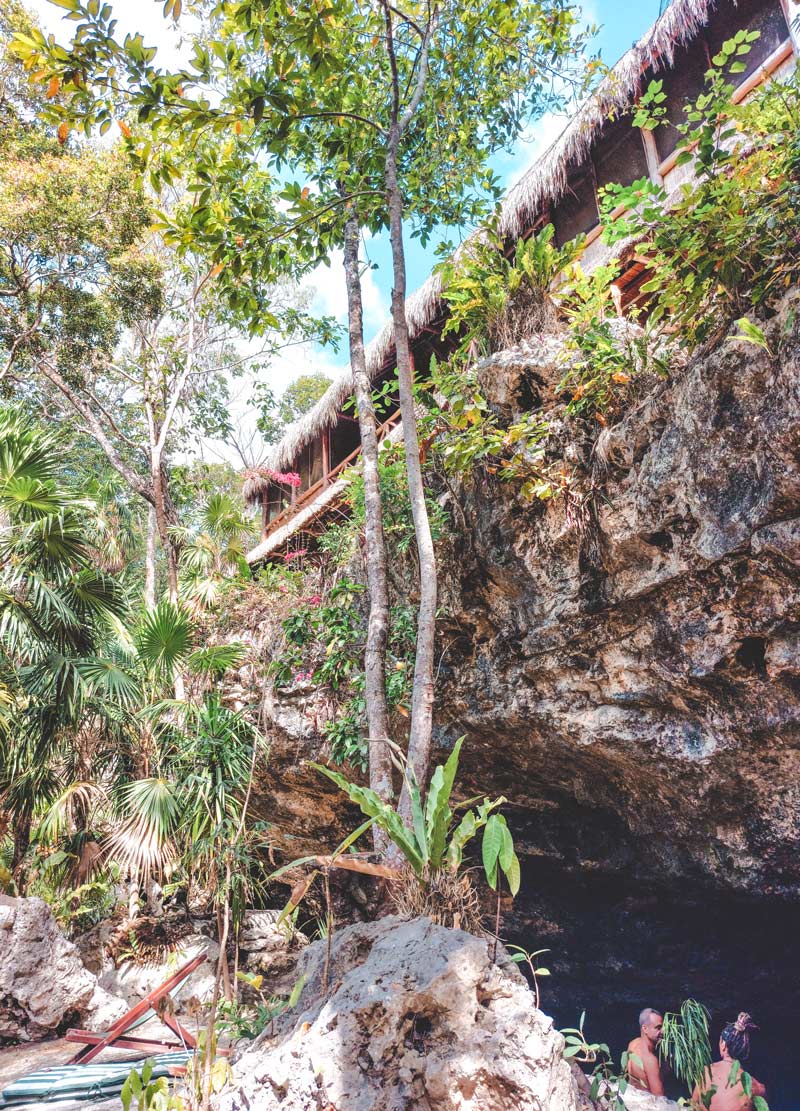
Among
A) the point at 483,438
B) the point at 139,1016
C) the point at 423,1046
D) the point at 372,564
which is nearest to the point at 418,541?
the point at 372,564

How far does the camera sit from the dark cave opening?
16.1 feet

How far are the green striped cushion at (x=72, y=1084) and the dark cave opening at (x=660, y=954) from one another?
11.1 feet

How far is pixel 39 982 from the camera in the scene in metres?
6.04

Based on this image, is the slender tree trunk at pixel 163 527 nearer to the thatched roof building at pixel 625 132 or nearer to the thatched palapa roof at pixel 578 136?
the thatched palapa roof at pixel 578 136

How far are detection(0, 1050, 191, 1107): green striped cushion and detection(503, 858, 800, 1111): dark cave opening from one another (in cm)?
340

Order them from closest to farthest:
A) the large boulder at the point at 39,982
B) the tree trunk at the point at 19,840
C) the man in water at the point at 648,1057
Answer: the man in water at the point at 648,1057 < the large boulder at the point at 39,982 < the tree trunk at the point at 19,840

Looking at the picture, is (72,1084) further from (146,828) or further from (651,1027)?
(651,1027)

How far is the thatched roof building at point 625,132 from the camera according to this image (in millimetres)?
5969

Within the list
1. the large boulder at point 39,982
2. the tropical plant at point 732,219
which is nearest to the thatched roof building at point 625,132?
the tropical plant at point 732,219

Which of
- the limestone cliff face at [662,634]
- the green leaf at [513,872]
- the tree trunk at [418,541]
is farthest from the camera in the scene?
the tree trunk at [418,541]

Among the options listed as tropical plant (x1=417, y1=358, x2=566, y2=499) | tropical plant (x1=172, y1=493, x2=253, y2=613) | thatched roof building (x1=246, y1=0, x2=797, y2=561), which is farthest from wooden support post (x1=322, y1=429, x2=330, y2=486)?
tropical plant (x1=417, y1=358, x2=566, y2=499)

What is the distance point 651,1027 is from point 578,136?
8.47 metres

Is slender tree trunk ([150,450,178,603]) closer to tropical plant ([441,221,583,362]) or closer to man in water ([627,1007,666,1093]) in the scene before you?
tropical plant ([441,221,583,362])

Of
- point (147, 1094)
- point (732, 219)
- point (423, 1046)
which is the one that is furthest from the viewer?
point (732, 219)
